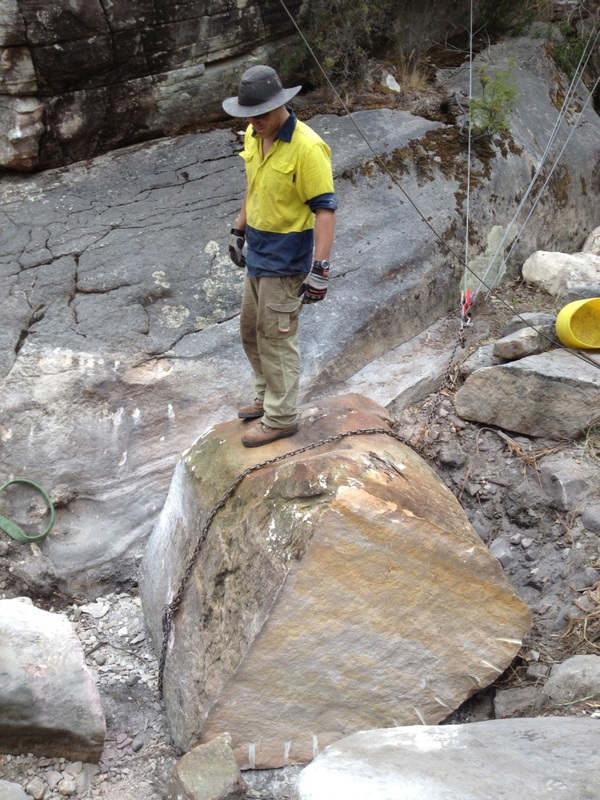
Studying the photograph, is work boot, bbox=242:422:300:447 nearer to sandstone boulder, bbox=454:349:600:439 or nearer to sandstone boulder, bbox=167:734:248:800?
sandstone boulder, bbox=167:734:248:800

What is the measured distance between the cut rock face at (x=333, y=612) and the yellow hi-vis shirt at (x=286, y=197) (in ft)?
2.93

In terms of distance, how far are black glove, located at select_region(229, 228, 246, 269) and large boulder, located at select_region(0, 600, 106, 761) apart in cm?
189

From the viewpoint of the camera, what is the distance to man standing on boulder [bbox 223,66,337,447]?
3430 millimetres

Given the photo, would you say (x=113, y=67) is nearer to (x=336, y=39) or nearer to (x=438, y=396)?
(x=336, y=39)

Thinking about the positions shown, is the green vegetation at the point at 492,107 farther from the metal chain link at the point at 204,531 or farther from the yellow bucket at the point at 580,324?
the metal chain link at the point at 204,531

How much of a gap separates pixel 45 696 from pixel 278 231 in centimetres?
219

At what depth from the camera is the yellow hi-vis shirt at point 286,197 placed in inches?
136

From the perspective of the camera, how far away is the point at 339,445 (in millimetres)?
3756

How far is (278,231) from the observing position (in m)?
3.61

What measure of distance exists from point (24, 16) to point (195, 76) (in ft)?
4.20

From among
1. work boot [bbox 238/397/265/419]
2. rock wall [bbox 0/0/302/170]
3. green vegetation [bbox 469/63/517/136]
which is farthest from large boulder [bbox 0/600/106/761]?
green vegetation [bbox 469/63/517/136]

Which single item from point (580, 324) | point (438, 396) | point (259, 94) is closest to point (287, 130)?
point (259, 94)

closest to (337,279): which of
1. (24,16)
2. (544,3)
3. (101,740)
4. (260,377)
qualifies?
(260,377)

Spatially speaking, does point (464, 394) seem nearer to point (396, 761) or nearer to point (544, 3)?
point (396, 761)
